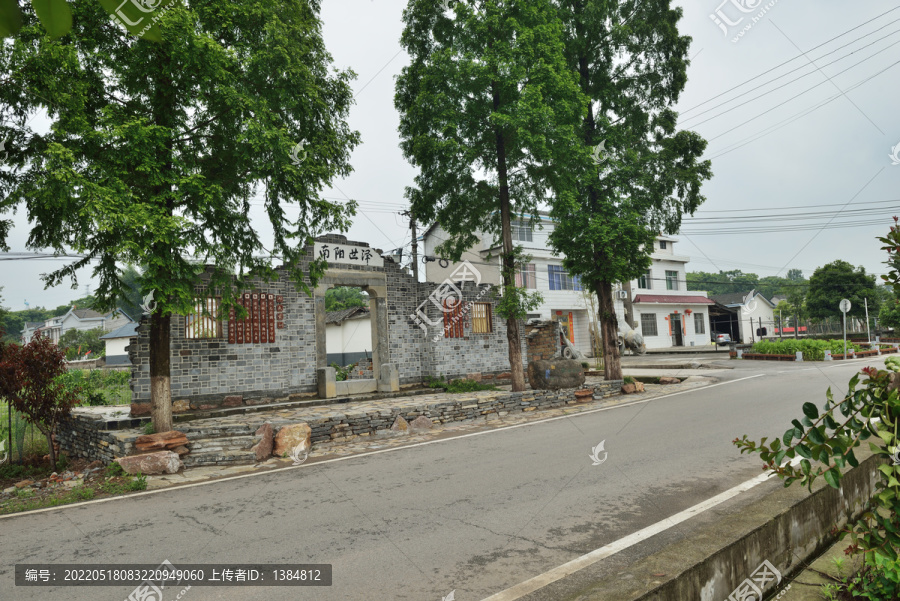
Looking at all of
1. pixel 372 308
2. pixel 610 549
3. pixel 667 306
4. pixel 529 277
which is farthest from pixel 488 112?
pixel 667 306

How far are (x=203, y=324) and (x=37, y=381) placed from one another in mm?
3618

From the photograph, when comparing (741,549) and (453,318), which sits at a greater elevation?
(453,318)

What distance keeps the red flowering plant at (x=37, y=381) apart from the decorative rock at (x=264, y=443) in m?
3.63

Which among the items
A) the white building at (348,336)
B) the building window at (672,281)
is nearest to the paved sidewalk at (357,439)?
the white building at (348,336)

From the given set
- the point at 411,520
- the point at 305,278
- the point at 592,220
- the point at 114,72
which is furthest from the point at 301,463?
the point at 592,220

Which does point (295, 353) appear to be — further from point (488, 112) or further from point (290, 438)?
point (488, 112)

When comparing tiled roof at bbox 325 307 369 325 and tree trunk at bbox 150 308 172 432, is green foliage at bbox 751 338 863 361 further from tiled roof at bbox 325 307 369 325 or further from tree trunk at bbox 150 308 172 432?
tree trunk at bbox 150 308 172 432

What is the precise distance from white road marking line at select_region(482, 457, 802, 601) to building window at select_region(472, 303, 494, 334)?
12.2 metres

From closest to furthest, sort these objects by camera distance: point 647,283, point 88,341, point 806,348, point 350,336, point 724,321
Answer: point 806,348 → point 350,336 → point 647,283 → point 88,341 → point 724,321

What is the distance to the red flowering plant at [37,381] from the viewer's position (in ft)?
28.4

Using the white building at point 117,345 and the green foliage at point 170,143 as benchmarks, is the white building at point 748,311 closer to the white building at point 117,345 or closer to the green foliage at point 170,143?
the green foliage at point 170,143

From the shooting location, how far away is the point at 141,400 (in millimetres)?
10859

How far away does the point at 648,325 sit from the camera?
3831cm

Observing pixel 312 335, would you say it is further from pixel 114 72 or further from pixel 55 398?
pixel 114 72
